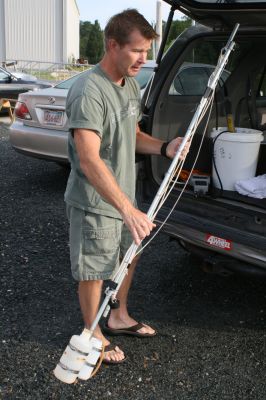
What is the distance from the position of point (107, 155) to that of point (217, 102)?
5.35 feet

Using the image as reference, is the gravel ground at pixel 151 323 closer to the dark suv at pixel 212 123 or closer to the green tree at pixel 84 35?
the dark suv at pixel 212 123

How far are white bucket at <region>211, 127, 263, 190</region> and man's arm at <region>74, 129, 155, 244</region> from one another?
1.19m

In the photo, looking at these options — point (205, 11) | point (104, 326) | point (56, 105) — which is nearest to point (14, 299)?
point (104, 326)

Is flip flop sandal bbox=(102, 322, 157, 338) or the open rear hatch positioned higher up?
the open rear hatch

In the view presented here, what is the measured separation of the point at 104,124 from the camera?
234 centimetres

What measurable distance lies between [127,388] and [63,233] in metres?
2.17

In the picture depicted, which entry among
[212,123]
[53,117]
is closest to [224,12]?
[212,123]

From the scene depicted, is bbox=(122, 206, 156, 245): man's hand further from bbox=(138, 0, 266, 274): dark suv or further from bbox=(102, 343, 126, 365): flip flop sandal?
bbox=(102, 343, 126, 365): flip flop sandal

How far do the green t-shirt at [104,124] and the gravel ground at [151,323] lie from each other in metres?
0.87

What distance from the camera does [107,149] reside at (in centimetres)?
243

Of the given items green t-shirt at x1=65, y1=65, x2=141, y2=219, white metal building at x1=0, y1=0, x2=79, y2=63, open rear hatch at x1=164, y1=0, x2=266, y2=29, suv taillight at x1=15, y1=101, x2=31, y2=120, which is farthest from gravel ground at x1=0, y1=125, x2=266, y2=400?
white metal building at x1=0, y1=0, x2=79, y2=63

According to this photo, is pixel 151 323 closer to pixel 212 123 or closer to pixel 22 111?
pixel 212 123

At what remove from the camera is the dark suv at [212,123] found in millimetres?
2783

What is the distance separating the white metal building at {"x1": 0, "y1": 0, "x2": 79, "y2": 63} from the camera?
39.0 m
